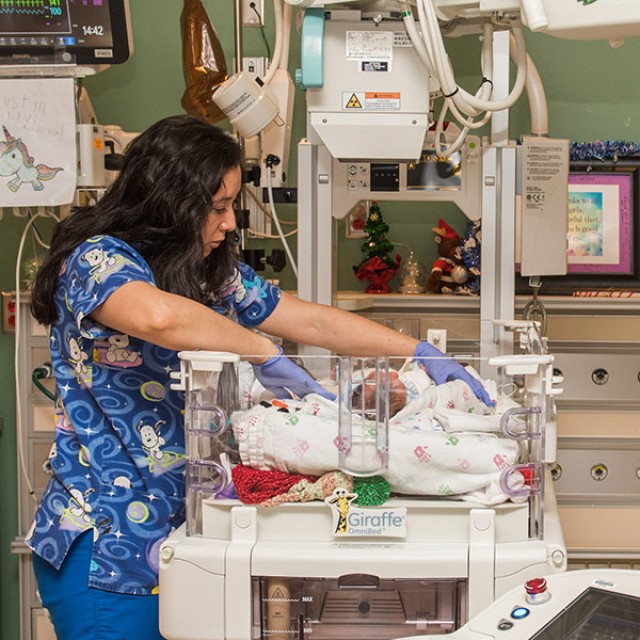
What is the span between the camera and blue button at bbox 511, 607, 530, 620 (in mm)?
1068

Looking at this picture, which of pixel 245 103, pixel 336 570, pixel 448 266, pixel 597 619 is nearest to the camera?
pixel 597 619

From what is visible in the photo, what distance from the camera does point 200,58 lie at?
2713mm

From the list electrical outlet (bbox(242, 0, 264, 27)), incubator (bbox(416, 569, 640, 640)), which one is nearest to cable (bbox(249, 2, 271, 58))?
electrical outlet (bbox(242, 0, 264, 27))

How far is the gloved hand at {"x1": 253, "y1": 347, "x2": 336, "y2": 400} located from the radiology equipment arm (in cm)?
3

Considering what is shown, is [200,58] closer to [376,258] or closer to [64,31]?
[64,31]

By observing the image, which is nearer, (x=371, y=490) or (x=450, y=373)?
(x=371, y=490)

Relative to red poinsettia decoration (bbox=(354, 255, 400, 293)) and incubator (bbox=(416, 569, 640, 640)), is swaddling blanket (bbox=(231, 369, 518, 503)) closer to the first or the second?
incubator (bbox=(416, 569, 640, 640))

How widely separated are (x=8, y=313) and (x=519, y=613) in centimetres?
232

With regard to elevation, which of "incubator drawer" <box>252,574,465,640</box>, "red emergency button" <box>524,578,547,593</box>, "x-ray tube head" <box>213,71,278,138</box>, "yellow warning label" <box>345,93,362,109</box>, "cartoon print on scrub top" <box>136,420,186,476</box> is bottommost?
"incubator drawer" <box>252,574,465,640</box>

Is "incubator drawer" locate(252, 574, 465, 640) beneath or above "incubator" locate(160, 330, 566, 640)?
beneath

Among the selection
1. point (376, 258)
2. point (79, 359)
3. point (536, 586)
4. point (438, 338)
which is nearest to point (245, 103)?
point (376, 258)

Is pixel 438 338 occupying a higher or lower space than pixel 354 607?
higher

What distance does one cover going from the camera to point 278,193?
2.76 meters

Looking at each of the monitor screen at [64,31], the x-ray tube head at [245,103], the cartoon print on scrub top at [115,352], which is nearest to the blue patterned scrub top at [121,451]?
the cartoon print on scrub top at [115,352]
